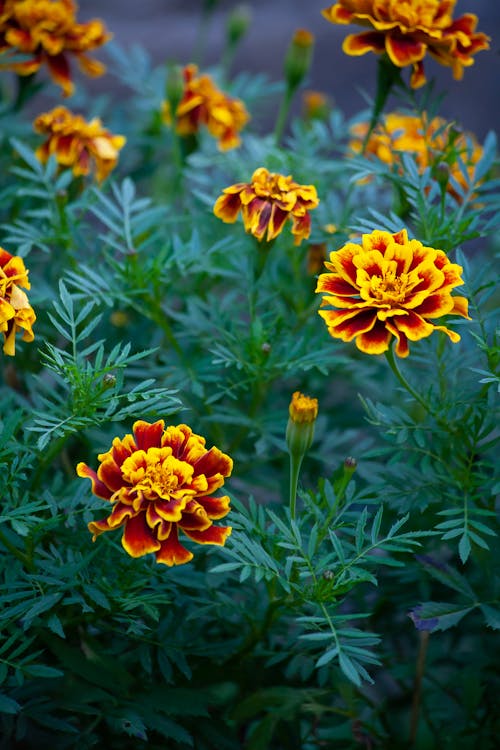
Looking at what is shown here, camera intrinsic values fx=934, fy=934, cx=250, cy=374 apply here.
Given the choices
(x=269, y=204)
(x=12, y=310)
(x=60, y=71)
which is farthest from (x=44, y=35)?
(x=12, y=310)

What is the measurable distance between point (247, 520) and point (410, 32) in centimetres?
61

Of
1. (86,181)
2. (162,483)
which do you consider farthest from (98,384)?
(86,181)

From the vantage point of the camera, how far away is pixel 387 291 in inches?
32.8

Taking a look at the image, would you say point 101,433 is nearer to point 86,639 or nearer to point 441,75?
point 86,639

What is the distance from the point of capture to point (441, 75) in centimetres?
282

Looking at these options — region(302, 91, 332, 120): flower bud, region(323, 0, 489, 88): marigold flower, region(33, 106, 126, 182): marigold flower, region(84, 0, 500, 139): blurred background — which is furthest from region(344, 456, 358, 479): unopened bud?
region(84, 0, 500, 139): blurred background

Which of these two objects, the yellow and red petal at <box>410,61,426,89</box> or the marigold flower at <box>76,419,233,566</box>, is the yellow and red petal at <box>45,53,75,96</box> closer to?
the yellow and red petal at <box>410,61,426,89</box>

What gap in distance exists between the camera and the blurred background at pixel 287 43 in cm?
274

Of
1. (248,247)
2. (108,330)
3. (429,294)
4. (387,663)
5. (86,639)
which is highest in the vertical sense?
(429,294)

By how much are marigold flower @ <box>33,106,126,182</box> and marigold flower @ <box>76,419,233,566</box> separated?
0.54 meters

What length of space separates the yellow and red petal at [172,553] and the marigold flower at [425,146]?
0.50 m

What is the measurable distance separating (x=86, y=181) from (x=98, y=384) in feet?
2.28

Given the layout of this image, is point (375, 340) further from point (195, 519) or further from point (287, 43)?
point (287, 43)

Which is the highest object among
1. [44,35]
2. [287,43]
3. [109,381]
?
[44,35]
